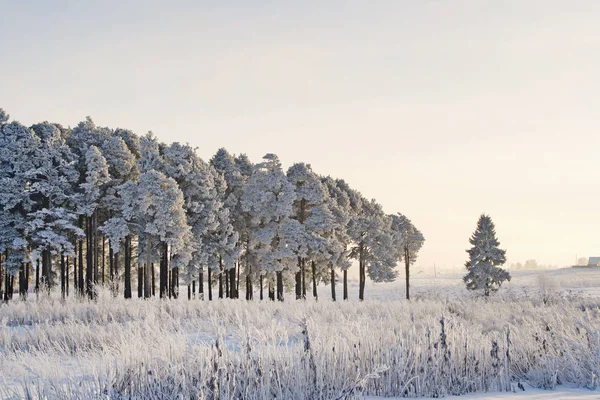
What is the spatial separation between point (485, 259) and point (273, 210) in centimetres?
2165

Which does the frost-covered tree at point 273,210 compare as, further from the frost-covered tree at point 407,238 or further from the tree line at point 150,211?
the frost-covered tree at point 407,238

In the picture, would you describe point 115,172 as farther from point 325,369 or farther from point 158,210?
point 325,369

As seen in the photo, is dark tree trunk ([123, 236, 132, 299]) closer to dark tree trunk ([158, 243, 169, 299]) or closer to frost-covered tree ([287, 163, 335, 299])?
dark tree trunk ([158, 243, 169, 299])

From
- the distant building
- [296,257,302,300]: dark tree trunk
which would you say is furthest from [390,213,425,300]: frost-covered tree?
the distant building

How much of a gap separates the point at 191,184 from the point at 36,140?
11.1 metres

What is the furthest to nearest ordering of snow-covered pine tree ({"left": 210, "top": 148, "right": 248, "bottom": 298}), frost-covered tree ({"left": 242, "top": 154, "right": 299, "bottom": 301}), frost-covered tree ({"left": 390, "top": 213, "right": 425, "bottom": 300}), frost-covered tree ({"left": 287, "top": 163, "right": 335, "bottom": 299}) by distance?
frost-covered tree ({"left": 390, "top": 213, "right": 425, "bottom": 300}) → snow-covered pine tree ({"left": 210, "top": 148, "right": 248, "bottom": 298}) → frost-covered tree ({"left": 287, "top": 163, "right": 335, "bottom": 299}) → frost-covered tree ({"left": 242, "top": 154, "right": 299, "bottom": 301})

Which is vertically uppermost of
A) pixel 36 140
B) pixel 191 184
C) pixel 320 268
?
pixel 36 140

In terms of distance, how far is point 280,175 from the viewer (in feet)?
120

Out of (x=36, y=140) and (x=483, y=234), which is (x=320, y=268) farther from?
(x=36, y=140)

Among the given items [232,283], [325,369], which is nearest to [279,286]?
[232,283]

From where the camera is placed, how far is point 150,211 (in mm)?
31609

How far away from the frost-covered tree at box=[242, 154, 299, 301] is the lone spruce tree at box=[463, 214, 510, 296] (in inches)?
732

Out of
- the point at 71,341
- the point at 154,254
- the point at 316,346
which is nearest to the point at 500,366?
the point at 316,346

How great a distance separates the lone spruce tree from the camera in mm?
44969
